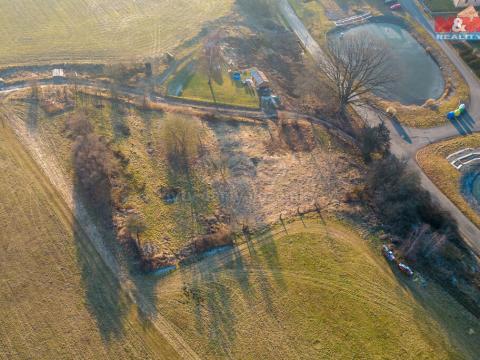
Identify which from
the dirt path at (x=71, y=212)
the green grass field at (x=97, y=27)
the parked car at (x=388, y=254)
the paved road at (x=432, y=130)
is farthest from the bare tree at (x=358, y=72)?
the dirt path at (x=71, y=212)

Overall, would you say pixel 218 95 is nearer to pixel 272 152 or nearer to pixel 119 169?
pixel 272 152

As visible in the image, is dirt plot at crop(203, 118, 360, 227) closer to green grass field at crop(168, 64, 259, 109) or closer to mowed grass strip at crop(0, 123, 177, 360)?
green grass field at crop(168, 64, 259, 109)

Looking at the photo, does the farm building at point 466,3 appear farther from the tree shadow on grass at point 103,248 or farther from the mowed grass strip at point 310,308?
the tree shadow on grass at point 103,248

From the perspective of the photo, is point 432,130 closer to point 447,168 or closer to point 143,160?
point 447,168

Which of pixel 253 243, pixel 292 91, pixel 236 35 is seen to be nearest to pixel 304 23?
pixel 236 35

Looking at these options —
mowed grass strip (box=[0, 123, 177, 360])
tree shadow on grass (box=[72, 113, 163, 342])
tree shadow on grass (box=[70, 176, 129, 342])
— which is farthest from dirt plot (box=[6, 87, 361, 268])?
mowed grass strip (box=[0, 123, 177, 360])

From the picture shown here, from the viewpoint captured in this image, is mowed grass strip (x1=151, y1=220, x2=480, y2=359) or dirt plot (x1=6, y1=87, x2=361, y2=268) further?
dirt plot (x1=6, y1=87, x2=361, y2=268)
